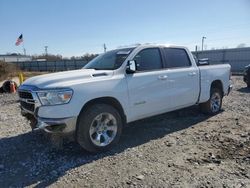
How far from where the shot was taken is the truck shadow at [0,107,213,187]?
13.4 feet

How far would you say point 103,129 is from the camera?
4891 millimetres

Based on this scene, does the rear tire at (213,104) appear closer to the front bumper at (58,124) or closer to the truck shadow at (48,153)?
the truck shadow at (48,153)

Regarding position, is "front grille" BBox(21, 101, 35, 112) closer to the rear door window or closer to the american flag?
the rear door window

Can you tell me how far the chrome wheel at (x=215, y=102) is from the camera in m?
7.40

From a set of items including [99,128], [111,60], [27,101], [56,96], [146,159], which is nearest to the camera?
[56,96]

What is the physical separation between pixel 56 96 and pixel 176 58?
127 inches

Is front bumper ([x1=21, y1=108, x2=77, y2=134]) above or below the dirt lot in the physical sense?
above

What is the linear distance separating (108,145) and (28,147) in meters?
1.70

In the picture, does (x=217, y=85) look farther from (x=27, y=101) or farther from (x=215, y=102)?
(x=27, y=101)

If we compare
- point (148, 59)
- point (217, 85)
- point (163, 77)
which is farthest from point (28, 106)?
point (217, 85)

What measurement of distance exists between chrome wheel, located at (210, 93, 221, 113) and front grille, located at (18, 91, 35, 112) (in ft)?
16.0

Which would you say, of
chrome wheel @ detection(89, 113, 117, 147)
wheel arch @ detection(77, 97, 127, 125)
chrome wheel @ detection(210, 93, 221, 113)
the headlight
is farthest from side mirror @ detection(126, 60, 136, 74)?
chrome wheel @ detection(210, 93, 221, 113)

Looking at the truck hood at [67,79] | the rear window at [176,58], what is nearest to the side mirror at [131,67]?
the truck hood at [67,79]

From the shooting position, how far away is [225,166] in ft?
13.6
